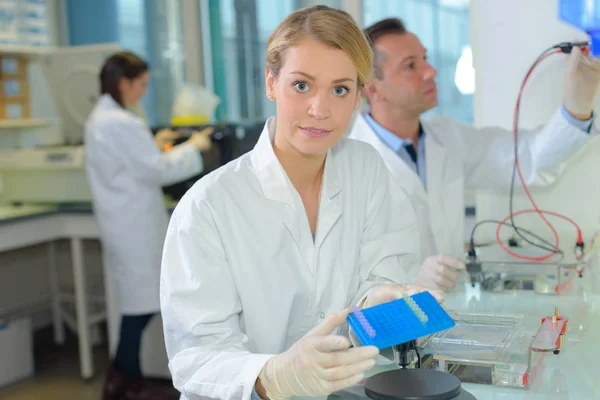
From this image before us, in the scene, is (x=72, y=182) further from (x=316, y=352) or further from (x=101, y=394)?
(x=316, y=352)

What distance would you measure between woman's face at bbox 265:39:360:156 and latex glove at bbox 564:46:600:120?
628 millimetres

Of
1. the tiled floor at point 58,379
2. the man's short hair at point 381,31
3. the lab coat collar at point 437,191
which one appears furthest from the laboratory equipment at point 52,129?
the lab coat collar at point 437,191

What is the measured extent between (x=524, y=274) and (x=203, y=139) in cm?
173

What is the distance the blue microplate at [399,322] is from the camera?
35.1 inches

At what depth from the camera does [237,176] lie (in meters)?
1.24

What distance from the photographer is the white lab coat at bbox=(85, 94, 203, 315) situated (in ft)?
8.80

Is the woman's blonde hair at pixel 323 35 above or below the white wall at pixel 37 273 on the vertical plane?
above

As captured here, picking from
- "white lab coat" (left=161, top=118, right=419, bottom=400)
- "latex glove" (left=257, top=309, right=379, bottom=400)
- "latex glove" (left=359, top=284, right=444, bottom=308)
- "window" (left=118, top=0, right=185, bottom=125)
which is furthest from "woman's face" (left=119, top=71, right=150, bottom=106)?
"latex glove" (left=257, top=309, right=379, bottom=400)

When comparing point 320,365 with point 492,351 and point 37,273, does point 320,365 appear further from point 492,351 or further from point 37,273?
point 37,273

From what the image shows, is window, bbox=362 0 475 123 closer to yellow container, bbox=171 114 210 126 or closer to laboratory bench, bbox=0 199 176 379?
yellow container, bbox=171 114 210 126

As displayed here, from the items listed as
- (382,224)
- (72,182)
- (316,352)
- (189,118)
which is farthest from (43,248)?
(316,352)

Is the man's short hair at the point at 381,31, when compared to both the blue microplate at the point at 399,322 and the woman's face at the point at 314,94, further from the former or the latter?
the blue microplate at the point at 399,322

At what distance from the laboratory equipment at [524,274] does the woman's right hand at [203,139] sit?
163 cm

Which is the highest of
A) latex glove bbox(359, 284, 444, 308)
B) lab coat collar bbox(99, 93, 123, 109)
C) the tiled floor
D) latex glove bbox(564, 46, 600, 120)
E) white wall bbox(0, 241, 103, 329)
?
lab coat collar bbox(99, 93, 123, 109)
